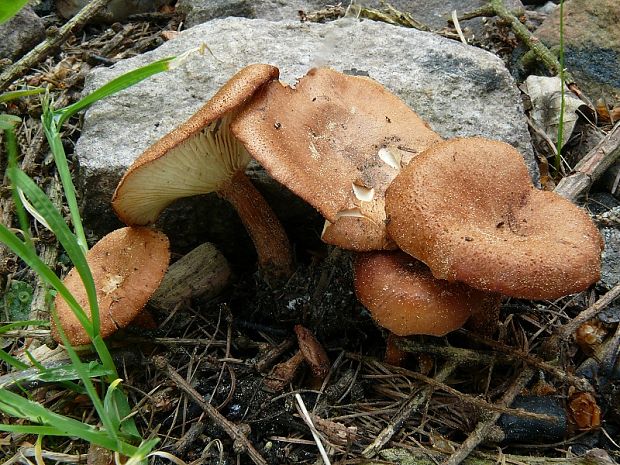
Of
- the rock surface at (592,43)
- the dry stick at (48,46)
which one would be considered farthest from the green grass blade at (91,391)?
the rock surface at (592,43)

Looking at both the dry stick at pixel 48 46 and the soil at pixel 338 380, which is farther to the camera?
the dry stick at pixel 48 46

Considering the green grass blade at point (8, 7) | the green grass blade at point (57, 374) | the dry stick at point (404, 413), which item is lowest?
the dry stick at point (404, 413)

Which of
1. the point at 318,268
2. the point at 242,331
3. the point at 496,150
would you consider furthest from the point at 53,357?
the point at 496,150

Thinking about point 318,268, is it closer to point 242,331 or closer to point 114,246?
point 242,331

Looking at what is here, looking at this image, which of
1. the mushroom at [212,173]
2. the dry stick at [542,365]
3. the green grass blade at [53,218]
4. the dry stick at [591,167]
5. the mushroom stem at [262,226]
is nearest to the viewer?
the green grass blade at [53,218]

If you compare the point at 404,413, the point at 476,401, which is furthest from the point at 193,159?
the point at 476,401

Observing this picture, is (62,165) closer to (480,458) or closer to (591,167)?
(480,458)

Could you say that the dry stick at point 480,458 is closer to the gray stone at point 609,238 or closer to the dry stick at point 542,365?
the dry stick at point 542,365

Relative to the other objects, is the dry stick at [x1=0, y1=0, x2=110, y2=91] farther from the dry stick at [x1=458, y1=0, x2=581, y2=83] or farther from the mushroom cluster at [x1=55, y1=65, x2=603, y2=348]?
the dry stick at [x1=458, y1=0, x2=581, y2=83]
